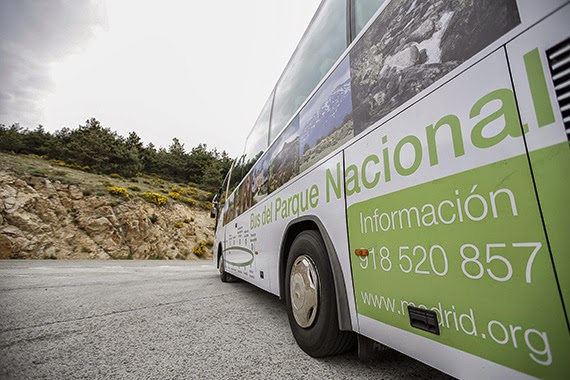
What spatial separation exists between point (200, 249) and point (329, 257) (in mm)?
19152

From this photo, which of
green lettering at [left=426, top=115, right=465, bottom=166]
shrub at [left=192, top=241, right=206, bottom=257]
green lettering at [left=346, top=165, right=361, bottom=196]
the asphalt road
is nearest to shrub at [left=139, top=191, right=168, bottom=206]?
shrub at [left=192, top=241, right=206, bottom=257]

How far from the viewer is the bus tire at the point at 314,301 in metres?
1.76

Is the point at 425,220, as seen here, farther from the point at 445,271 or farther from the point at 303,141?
the point at 303,141

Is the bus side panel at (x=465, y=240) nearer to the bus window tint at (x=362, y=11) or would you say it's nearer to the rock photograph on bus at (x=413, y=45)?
the rock photograph on bus at (x=413, y=45)

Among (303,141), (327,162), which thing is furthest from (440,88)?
(303,141)

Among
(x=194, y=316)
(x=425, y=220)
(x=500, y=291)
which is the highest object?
(x=425, y=220)

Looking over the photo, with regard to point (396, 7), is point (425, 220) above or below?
below

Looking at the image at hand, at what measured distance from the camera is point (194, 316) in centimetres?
303

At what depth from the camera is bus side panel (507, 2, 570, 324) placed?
2.33 feet

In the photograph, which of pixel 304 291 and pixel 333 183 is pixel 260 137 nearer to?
pixel 333 183

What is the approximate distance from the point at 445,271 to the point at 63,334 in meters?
3.39

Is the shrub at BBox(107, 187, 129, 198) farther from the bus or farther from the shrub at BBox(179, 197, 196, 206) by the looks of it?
the bus

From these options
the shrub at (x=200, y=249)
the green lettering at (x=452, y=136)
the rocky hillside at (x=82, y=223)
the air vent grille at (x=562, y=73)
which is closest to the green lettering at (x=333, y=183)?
the green lettering at (x=452, y=136)

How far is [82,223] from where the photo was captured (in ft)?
52.9
